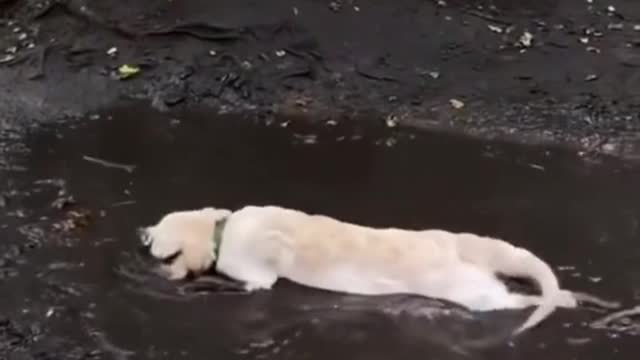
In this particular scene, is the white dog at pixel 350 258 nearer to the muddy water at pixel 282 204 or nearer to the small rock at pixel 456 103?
the muddy water at pixel 282 204

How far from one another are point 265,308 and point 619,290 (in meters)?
1.25

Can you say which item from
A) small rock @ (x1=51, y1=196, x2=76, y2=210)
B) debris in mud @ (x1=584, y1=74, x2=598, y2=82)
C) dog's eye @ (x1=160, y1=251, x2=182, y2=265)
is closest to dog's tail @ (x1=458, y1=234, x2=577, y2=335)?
dog's eye @ (x1=160, y1=251, x2=182, y2=265)

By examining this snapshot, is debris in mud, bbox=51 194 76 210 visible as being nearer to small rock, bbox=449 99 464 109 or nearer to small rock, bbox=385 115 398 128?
small rock, bbox=385 115 398 128

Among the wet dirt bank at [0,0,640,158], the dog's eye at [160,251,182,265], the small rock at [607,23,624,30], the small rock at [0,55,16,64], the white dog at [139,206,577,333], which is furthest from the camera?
the small rock at [607,23,624,30]

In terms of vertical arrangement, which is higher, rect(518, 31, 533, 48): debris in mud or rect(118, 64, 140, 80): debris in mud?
rect(518, 31, 533, 48): debris in mud

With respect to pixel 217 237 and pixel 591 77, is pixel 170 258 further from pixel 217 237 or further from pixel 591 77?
pixel 591 77

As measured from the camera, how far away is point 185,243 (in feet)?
12.9

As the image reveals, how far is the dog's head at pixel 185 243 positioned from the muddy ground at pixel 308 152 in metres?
0.08

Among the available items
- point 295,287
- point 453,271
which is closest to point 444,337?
point 453,271

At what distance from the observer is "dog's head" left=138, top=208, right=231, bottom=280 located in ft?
12.9

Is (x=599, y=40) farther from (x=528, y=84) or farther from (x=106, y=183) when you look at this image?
(x=106, y=183)

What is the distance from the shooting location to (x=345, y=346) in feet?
12.2

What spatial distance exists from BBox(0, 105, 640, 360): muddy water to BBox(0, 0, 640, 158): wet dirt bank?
0.31m

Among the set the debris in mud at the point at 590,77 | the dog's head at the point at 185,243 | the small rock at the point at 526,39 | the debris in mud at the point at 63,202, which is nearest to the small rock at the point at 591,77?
the debris in mud at the point at 590,77
